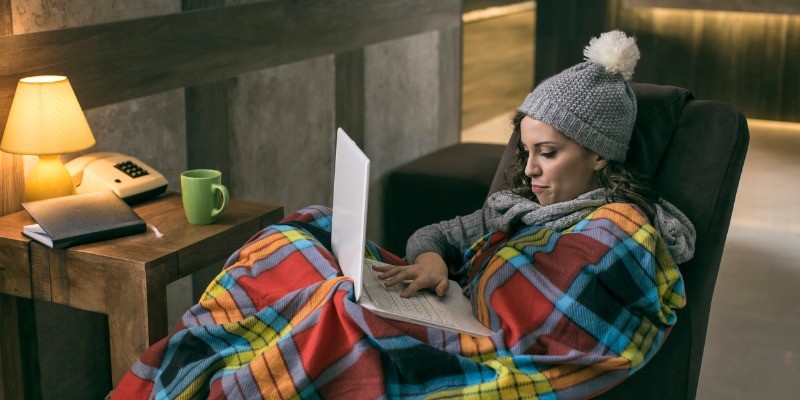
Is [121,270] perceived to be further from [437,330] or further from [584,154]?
[584,154]

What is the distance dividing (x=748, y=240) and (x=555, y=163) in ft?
6.82

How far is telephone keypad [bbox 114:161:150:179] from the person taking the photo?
7.02 feet

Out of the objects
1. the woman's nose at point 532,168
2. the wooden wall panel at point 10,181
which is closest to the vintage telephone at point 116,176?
the wooden wall panel at point 10,181

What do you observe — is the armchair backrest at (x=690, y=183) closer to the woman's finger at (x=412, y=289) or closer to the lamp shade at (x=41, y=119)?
the woman's finger at (x=412, y=289)

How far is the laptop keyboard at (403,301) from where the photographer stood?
1.60 metres

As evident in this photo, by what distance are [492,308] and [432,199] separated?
1.72 meters

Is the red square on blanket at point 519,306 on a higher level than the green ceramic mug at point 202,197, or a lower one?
lower

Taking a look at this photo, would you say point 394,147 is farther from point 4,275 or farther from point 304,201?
point 4,275

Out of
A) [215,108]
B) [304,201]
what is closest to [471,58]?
[304,201]

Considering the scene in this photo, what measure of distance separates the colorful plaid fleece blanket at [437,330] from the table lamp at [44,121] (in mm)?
440

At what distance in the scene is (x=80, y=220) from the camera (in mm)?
1904

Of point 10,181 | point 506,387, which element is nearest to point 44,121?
point 10,181

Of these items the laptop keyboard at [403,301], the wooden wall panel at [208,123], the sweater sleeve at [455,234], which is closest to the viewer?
the laptop keyboard at [403,301]

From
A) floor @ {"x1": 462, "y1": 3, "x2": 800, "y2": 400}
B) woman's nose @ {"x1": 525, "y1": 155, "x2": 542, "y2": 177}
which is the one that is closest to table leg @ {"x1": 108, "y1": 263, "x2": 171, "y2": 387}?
woman's nose @ {"x1": 525, "y1": 155, "x2": 542, "y2": 177}
